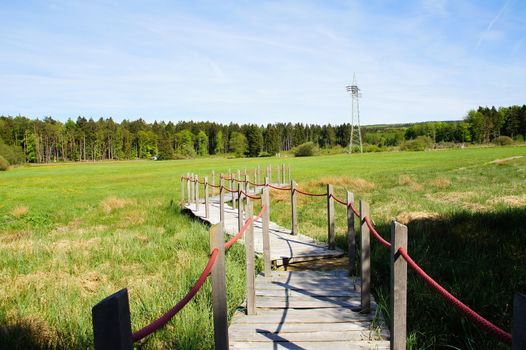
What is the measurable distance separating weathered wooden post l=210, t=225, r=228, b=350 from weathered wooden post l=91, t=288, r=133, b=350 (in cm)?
163

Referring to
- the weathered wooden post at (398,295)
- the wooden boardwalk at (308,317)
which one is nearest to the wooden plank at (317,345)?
the wooden boardwalk at (308,317)

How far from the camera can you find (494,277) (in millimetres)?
5895

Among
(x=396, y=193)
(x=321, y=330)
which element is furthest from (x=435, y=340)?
(x=396, y=193)

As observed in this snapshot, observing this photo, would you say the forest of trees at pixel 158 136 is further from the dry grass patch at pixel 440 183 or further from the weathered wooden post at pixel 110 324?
the weathered wooden post at pixel 110 324

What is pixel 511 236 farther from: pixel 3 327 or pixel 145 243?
pixel 3 327

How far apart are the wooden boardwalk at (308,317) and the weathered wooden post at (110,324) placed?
2.65 metres

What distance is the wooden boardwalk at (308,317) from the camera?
13.9 ft

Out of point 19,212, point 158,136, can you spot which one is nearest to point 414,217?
point 19,212

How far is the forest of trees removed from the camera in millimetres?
102250

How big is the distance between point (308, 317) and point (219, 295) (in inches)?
73.7

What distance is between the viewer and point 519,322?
5.81ft

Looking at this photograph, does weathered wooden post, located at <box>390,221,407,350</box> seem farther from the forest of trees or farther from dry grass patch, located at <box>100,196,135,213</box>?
Answer: the forest of trees

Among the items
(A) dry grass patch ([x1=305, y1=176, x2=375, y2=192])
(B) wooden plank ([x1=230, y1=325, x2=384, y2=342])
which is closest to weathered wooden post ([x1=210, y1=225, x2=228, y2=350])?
(B) wooden plank ([x1=230, y1=325, x2=384, y2=342])

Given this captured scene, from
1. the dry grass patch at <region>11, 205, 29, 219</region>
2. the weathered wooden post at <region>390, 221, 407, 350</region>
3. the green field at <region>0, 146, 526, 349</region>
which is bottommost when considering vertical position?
the dry grass patch at <region>11, 205, 29, 219</region>
